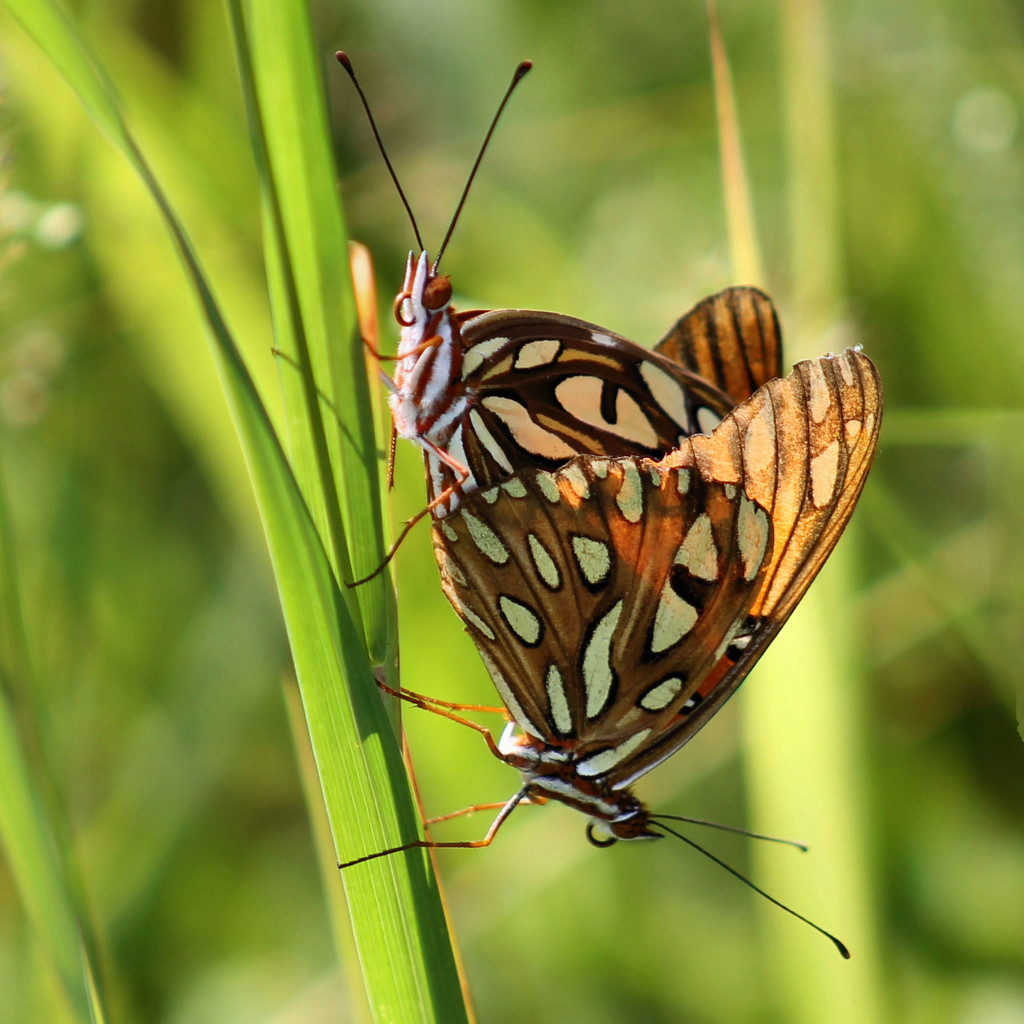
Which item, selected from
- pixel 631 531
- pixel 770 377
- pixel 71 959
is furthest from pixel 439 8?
pixel 71 959

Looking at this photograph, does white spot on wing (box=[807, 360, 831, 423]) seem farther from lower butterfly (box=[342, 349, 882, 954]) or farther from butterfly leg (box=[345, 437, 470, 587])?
butterfly leg (box=[345, 437, 470, 587])

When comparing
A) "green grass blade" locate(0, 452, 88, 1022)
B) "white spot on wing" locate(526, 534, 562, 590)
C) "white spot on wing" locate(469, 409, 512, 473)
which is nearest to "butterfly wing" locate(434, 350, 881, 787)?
"white spot on wing" locate(526, 534, 562, 590)

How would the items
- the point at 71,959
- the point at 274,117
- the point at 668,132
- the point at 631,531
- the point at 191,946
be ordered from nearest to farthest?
the point at 274,117
the point at 71,959
the point at 631,531
the point at 191,946
the point at 668,132

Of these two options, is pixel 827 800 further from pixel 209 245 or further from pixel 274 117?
pixel 209 245

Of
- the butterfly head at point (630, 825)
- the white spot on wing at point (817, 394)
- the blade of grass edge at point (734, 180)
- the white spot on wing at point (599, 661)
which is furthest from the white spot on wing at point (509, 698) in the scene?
the blade of grass edge at point (734, 180)

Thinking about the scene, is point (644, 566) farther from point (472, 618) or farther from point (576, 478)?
point (472, 618)

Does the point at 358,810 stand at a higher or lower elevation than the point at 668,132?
lower

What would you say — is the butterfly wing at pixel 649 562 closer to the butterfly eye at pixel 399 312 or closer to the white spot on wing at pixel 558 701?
the white spot on wing at pixel 558 701
